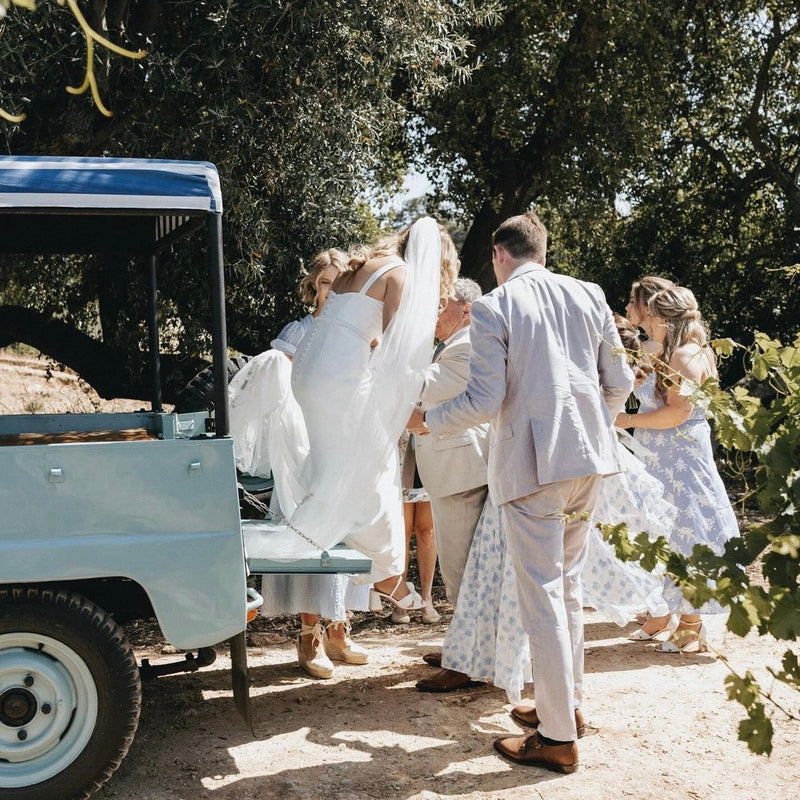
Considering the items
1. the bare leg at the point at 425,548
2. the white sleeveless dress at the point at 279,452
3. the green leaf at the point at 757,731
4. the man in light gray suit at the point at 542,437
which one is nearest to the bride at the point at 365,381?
the white sleeveless dress at the point at 279,452

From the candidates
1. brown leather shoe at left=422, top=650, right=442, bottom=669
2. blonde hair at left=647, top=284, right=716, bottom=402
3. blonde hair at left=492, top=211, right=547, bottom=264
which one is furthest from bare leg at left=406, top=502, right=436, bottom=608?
blonde hair at left=492, top=211, right=547, bottom=264

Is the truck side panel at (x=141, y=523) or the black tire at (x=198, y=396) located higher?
the black tire at (x=198, y=396)

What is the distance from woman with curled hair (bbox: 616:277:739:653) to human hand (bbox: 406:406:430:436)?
1.58 m

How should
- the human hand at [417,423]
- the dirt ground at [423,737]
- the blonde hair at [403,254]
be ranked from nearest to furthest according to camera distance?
the dirt ground at [423,737], the human hand at [417,423], the blonde hair at [403,254]

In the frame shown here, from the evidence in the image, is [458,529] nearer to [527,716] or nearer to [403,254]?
[527,716]

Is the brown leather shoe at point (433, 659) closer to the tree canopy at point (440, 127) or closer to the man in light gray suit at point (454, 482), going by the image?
the man in light gray suit at point (454, 482)

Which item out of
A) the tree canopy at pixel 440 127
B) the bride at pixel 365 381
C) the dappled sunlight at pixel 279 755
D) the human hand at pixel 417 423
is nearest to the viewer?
the dappled sunlight at pixel 279 755

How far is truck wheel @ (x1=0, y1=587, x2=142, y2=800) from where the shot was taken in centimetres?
352

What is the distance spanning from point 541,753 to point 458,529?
139 cm

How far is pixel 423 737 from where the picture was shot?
4.44 m

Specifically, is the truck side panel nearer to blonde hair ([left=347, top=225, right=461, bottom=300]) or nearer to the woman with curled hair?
blonde hair ([left=347, top=225, right=461, bottom=300])

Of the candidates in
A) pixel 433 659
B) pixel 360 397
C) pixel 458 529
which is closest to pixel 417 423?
pixel 360 397

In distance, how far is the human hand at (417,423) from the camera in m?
4.66

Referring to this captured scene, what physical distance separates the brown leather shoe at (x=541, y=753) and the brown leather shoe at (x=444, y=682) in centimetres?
86
